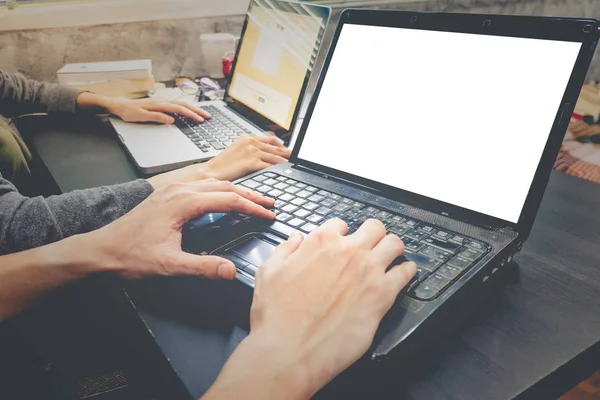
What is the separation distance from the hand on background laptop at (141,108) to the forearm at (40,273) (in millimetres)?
571

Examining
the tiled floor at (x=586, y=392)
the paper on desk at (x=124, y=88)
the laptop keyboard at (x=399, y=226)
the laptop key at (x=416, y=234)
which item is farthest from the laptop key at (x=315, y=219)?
the tiled floor at (x=586, y=392)

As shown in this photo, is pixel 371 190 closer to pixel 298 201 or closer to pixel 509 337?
pixel 298 201

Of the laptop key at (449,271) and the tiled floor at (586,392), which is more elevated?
the laptop key at (449,271)

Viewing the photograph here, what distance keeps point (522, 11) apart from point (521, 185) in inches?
84.0

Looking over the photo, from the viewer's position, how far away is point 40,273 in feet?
1.78

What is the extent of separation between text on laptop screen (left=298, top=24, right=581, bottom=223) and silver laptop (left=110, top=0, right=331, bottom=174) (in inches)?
11.0

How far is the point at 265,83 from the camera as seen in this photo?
3.72 feet

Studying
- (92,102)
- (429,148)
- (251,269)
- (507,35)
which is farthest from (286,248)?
(92,102)

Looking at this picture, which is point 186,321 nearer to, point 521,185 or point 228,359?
point 228,359

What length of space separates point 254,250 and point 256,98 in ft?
2.37

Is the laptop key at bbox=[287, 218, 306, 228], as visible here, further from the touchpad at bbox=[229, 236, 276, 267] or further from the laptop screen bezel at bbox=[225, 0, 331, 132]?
the laptop screen bezel at bbox=[225, 0, 331, 132]

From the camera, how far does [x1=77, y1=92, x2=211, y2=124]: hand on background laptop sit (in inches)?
41.6

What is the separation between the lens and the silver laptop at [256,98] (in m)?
0.92

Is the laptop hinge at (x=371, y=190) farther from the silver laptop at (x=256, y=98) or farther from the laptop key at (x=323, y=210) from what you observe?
the silver laptop at (x=256, y=98)
